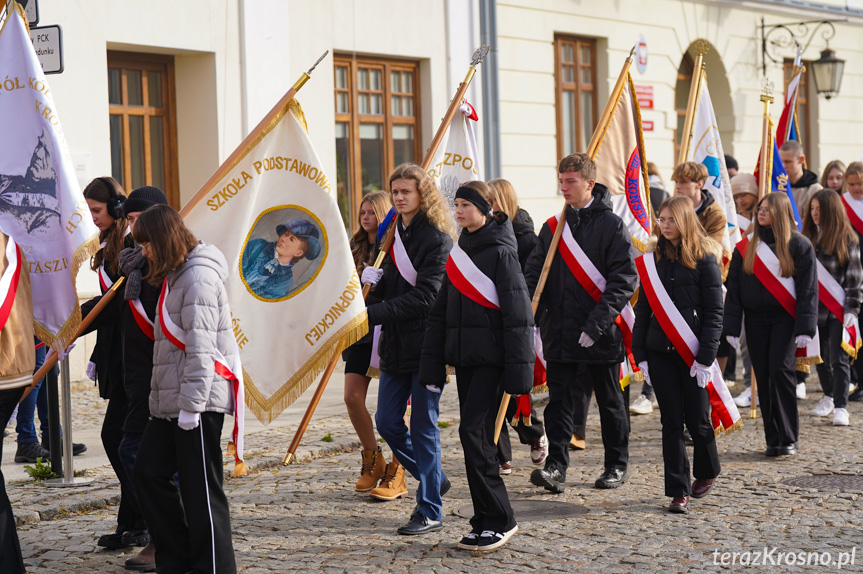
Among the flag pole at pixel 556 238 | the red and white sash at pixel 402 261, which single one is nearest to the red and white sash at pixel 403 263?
the red and white sash at pixel 402 261

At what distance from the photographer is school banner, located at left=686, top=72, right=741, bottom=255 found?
1099 centimetres

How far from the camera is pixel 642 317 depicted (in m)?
7.18

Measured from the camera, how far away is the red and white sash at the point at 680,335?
700 centimetres

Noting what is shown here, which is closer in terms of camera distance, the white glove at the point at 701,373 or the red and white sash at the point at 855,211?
the white glove at the point at 701,373

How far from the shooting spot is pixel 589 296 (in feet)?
24.1

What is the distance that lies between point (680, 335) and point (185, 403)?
301 cm

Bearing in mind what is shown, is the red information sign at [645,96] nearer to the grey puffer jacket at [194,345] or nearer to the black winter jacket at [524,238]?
the black winter jacket at [524,238]

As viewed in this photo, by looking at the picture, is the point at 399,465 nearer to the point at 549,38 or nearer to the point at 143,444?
the point at 143,444

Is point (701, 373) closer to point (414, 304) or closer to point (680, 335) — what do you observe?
point (680, 335)

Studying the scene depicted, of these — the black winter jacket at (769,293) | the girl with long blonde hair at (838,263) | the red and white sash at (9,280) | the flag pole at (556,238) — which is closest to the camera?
the red and white sash at (9,280)

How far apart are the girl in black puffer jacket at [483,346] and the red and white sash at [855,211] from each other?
5.50 metres

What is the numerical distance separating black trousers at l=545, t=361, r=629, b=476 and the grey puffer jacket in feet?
8.15

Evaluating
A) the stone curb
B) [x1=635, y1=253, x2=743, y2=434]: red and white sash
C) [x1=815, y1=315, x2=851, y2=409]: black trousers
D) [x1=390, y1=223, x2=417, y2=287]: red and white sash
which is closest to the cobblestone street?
the stone curb

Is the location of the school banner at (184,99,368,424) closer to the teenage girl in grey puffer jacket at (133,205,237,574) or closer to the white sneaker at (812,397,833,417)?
the teenage girl in grey puffer jacket at (133,205,237,574)
